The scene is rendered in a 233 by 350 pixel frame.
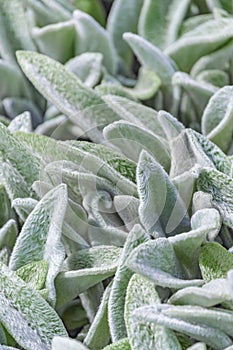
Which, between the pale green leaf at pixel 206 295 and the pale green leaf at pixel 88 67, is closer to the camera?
the pale green leaf at pixel 206 295

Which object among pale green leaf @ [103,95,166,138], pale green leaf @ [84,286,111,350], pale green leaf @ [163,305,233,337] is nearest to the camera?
pale green leaf @ [163,305,233,337]

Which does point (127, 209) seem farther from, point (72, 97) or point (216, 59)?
point (216, 59)

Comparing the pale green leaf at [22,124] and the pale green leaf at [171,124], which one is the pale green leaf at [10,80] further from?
the pale green leaf at [171,124]

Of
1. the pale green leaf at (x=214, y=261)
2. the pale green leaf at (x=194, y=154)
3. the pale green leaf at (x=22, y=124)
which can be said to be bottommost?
the pale green leaf at (x=214, y=261)

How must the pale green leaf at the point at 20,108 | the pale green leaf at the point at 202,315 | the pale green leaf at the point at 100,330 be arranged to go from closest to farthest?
the pale green leaf at the point at 202,315 < the pale green leaf at the point at 100,330 < the pale green leaf at the point at 20,108

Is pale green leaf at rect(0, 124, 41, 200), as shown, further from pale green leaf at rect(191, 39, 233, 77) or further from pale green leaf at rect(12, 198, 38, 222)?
pale green leaf at rect(191, 39, 233, 77)

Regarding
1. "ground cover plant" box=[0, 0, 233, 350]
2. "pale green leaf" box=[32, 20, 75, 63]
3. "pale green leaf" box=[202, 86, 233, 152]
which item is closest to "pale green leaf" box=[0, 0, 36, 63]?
"pale green leaf" box=[32, 20, 75, 63]

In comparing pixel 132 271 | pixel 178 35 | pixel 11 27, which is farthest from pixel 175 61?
pixel 132 271

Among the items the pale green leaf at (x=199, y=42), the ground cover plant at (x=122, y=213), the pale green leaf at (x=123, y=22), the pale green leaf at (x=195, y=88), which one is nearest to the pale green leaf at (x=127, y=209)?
the ground cover plant at (x=122, y=213)
